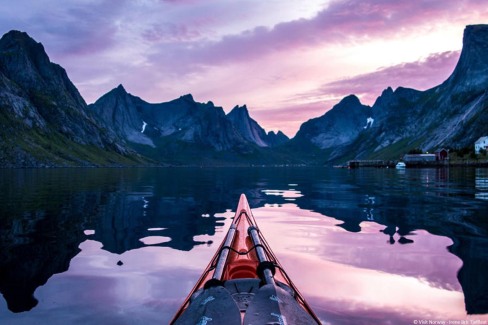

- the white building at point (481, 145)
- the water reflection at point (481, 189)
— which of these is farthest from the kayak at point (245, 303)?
the white building at point (481, 145)

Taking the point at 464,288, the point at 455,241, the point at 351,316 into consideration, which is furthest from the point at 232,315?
the point at 455,241

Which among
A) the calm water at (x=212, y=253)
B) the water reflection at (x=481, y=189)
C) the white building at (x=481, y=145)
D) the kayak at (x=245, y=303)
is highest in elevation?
the white building at (x=481, y=145)

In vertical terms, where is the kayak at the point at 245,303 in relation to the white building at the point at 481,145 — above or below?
below

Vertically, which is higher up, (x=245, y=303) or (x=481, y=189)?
(x=245, y=303)

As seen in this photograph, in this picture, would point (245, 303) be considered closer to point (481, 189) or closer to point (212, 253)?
point (212, 253)

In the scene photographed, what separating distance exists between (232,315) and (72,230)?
20356 mm

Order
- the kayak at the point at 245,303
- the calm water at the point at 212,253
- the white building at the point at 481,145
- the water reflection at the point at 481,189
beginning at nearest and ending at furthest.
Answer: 1. the kayak at the point at 245,303
2. the calm water at the point at 212,253
3. the water reflection at the point at 481,189
4. the white building at the point at 481,145

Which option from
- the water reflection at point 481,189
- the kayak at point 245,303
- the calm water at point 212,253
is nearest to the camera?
the kayak at point 245,303

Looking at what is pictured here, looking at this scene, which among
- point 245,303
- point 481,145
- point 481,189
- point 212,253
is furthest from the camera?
point 481,145

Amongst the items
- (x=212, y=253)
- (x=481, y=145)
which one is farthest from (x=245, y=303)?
(x=481, y=145)

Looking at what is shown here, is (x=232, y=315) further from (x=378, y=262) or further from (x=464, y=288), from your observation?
(x=378, y=262)

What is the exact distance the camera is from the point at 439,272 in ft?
49.7

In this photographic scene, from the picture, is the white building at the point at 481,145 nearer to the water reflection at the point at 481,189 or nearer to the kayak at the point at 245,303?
the water reflection at the point at 481,189

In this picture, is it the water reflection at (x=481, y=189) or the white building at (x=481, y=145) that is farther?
the white building at (x=481, y=145)
